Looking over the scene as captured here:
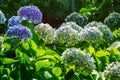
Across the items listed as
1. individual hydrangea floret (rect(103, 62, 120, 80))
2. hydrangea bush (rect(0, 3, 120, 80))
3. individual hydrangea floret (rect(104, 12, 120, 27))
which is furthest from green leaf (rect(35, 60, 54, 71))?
individual hydrangea floret (rect(104, 12, 120, 27))

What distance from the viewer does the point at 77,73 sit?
2371mm

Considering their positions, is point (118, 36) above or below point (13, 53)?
above

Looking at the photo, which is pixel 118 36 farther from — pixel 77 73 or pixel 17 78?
pixel 17 78

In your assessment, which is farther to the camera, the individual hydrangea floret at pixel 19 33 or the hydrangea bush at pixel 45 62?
the individual hydrangea floret at pixel 19 33

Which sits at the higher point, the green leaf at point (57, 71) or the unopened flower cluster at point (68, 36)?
the unopened flower cluster at point (68, 36)

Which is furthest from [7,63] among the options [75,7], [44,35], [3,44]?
[75,7]

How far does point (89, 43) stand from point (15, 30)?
42.0 inches

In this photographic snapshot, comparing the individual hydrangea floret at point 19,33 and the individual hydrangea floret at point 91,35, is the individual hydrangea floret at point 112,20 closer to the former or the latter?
the individual hydrangea floret at point 91,35

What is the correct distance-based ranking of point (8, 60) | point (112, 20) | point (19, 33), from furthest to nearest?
point (112, 20), point (19, 33), point (8, 60)

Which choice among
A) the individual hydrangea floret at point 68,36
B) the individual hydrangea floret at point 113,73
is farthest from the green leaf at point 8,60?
the individual hydrangea floret at point 68,36

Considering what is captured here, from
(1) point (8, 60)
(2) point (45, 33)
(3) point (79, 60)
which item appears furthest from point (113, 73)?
(2) point (45, 33)

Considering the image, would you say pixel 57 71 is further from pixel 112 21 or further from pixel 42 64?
pixel 112 21

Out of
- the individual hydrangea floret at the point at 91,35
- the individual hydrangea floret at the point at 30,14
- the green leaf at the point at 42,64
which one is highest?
the individual hydrangea floret at the point at 30,14

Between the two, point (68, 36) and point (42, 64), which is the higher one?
point (68, 36)
